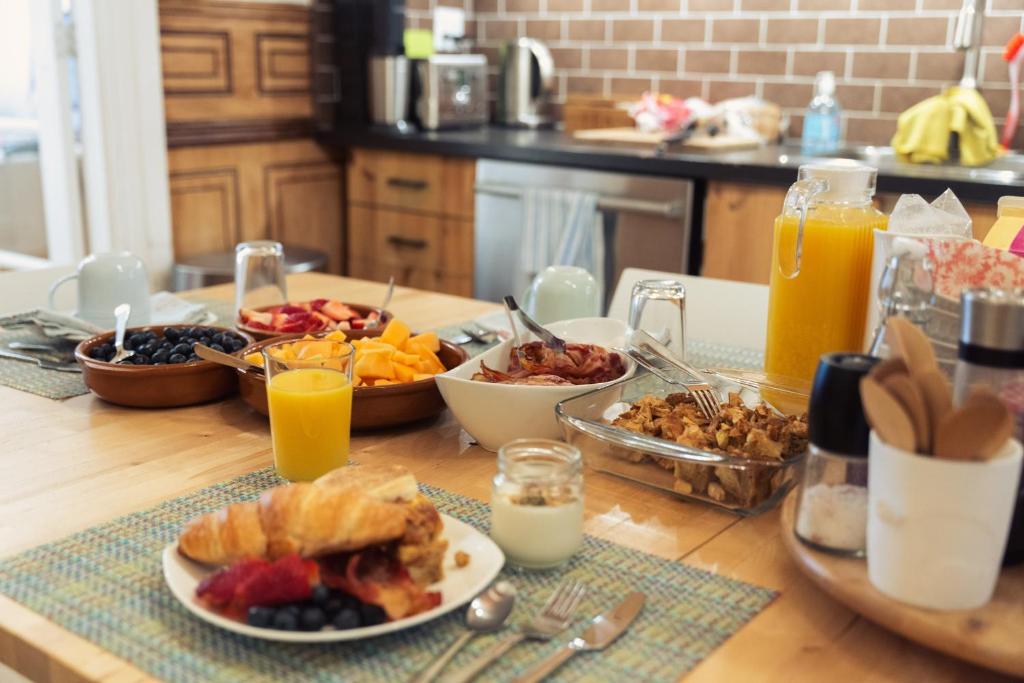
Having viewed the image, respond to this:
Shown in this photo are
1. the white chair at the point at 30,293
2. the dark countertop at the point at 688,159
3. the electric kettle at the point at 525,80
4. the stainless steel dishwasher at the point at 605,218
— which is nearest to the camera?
the white chair at the point at 30,293

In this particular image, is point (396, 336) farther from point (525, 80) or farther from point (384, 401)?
point (525, 80)

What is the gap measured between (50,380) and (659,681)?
105 centimetres

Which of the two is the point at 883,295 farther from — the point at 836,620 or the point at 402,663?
the point at 402,663

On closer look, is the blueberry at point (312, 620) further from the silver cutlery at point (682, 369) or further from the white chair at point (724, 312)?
the white chair at point (724, 312)

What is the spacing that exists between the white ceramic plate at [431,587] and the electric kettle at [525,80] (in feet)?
10.1

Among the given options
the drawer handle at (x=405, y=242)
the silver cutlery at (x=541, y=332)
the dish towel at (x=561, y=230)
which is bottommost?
the drawer handle at (x=405, y=242)

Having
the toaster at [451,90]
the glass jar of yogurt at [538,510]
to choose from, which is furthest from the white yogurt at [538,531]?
the toaster at [451,90]

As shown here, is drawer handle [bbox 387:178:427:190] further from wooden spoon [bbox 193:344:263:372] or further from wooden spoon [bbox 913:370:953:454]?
wooden spoon [bbox 913:370:953:454]

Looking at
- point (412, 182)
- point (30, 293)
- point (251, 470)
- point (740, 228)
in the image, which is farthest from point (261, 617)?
point (412, 182)

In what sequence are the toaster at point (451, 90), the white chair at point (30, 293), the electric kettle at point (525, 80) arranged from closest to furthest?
the white chair at point (30, 293)
the toaster at point (451, 90)
the electric kettle at point (525, 80)

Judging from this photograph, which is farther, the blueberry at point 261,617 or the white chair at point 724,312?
the white chair at point 724,312

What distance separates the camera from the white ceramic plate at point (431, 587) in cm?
77

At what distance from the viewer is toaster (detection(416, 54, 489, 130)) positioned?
3664 mm

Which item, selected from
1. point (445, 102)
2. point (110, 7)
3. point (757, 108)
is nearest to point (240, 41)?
point (110, 7)
